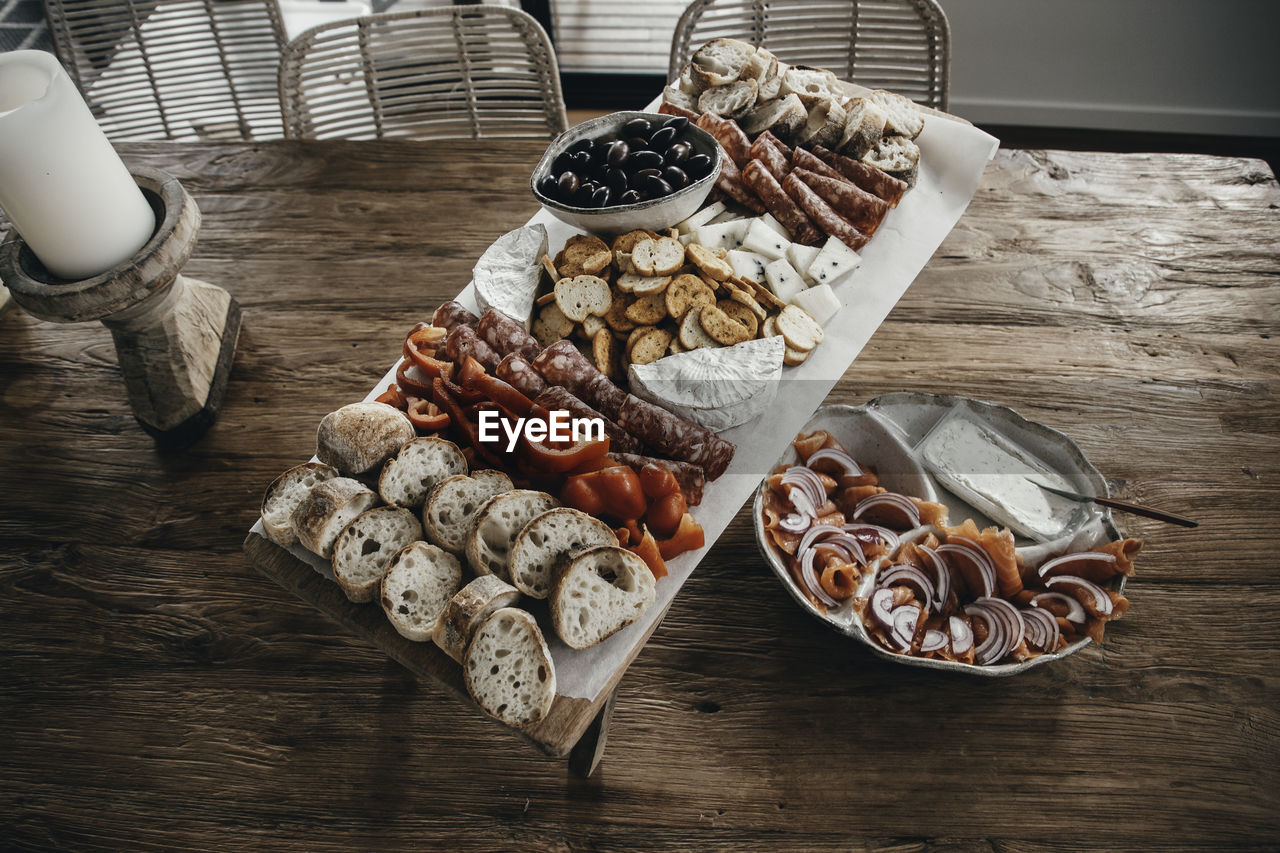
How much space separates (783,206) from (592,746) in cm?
101

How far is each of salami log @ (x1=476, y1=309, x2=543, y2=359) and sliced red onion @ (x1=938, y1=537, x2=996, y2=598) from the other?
775 mm

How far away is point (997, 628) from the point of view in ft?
4.17

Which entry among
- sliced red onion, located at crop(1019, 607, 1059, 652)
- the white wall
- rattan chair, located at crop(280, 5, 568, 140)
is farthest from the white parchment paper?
the white wall

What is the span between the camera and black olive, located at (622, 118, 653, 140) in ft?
4.84

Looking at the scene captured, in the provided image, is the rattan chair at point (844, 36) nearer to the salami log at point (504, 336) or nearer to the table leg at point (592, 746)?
the salami log at point (504, 336)

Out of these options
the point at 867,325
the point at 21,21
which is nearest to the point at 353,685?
the point at 867,325

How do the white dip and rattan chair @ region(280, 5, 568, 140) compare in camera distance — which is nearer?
the white dip

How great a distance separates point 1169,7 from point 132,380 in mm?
3551

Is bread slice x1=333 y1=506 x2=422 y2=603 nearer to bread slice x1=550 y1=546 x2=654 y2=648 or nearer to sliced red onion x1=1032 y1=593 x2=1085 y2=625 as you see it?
bread slice x1=550 y1=546 x2=654 y2=648

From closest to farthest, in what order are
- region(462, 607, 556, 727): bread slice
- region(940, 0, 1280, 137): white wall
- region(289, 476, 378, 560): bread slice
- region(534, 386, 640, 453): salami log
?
region(462, 607, 556, 727): bread slice, region(289, 476, 378, 560): bread slice, region(534, 386, 640, 453): salami log, region(940, 0, 1280, 137): white wall

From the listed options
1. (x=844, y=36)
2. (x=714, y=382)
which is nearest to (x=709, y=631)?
(x=714, y=382)

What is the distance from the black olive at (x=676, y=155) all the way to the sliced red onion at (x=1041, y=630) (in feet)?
3.17

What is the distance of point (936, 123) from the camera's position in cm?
169

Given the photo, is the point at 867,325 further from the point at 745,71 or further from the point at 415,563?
the point at 415,563
